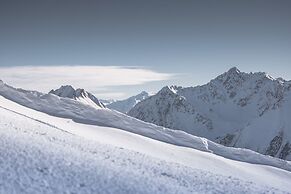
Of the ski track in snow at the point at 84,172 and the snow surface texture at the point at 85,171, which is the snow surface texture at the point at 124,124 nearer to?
the snow surface texture at the point at 85,171

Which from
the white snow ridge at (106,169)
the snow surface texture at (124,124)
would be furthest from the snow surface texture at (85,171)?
the snow surface texture at (124,124)

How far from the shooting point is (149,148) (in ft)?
168

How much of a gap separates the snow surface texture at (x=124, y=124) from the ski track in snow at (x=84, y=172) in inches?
1130

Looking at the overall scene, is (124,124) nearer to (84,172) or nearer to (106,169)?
(106,169)

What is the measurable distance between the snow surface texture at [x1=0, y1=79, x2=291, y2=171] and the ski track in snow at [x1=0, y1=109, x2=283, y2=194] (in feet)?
94.2

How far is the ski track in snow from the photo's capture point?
2175cm

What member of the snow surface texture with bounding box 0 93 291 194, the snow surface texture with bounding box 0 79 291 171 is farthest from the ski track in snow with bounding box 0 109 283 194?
the snow surface texture with bounding box 0 79 291 171

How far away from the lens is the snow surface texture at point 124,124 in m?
61.6

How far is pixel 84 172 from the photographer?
81.2 ft

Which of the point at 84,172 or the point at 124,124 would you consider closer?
the point at 84,172

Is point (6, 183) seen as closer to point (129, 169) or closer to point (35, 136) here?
point (129, 169)

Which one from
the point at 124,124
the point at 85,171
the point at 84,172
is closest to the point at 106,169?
the point at 85,171

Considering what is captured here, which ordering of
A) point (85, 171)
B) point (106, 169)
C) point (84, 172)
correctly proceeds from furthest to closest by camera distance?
point (106, 169) < point (85, 171) < point (84, 172)

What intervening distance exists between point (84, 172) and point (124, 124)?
40.6 m
